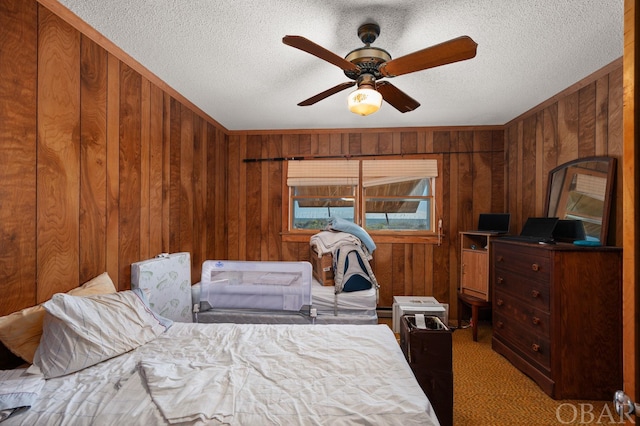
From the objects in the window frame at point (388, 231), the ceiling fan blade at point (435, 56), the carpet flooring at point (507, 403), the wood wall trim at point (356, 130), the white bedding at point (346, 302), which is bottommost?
the carpet flooring at point (507, 403)

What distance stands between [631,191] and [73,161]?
2.47 metres

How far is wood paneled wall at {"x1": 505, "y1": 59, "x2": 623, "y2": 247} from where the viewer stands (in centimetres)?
209

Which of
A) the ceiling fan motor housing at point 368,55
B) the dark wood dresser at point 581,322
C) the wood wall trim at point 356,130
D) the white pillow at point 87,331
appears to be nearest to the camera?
the white pillow at point 87,331

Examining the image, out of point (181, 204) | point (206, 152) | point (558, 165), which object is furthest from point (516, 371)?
point (206, 152)

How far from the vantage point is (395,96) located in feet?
6.45

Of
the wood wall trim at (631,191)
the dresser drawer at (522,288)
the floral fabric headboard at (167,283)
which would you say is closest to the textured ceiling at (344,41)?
the wood wall trim at (631,191)

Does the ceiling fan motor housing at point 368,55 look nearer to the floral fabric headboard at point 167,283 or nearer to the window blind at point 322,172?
the window blind at point 322,172

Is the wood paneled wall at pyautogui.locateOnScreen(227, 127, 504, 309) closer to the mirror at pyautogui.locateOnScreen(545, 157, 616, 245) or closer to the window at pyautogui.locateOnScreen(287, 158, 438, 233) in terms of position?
the window at pyautogui.locateOnScreen(287, 158, 438, 233)

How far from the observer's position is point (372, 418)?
1.03m

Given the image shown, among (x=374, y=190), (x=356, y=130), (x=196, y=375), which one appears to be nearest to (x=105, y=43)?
(x=196, y=375)

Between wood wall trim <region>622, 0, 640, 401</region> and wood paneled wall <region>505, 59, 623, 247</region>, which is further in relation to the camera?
wood paneled wall <region>505, 59, 623, 247</region>

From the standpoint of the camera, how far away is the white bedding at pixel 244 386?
1.03 metres

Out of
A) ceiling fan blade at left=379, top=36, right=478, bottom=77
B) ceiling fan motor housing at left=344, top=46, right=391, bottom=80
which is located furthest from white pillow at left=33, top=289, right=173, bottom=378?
ceiling fan blade at left=379, top=36, right=478, bottom=77

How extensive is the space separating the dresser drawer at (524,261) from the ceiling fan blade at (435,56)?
1.67 meters
